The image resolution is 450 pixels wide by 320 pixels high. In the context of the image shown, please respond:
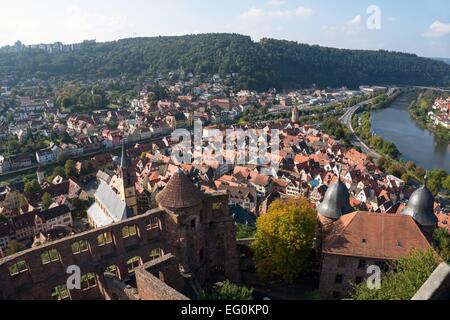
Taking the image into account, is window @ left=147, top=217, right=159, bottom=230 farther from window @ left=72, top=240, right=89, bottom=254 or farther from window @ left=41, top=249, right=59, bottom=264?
window @ left=41, top=249, right=59, bottom=264

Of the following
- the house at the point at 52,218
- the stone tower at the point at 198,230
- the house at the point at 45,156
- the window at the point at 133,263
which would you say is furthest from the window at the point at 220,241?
the house at the point at 45,156

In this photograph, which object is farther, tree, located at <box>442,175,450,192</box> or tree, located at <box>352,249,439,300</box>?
tree, located at <box>442,175,450,192</box>

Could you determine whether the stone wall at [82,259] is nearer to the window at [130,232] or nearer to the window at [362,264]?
the window at [130,232]

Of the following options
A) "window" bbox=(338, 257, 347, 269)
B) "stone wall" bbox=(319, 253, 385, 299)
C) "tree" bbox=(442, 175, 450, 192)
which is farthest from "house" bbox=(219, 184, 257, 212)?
"tree" bbox=(442, 175, 450, 192)

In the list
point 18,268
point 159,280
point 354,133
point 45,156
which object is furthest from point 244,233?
point 354,133

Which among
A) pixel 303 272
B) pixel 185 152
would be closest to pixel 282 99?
pixel 185 152

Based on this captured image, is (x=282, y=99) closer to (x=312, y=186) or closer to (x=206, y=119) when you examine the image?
(x=206, y=119)
